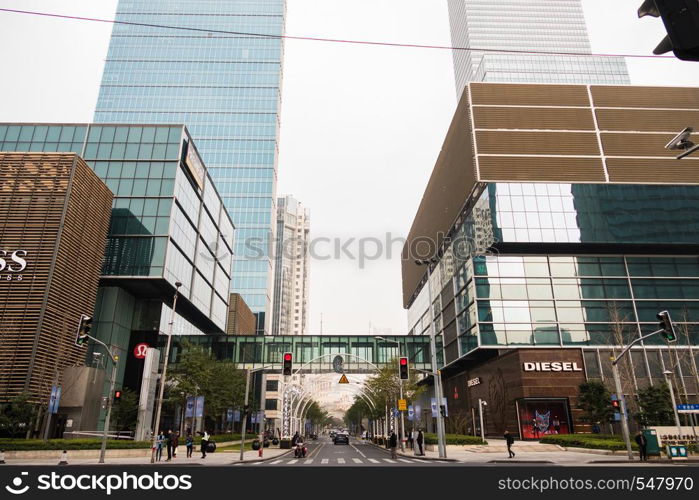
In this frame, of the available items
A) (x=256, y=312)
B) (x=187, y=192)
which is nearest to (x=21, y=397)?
(x=187, y=192)

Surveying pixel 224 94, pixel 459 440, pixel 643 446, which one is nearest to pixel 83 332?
pixel 643 446

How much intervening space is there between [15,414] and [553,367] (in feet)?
165

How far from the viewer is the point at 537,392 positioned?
5022 cm

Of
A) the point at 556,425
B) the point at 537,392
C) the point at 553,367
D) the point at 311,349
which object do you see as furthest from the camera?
the point at 311,349

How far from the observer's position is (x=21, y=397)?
34312mm

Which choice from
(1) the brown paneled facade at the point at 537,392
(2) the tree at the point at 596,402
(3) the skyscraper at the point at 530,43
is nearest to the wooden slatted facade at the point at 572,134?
(1) the brown paneled facade at the point at 537,392

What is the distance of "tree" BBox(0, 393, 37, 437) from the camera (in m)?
33.6

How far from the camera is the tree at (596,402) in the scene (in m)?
41.1

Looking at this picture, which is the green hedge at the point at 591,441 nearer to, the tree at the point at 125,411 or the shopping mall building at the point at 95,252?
the shopping mall building at the point at 95,252

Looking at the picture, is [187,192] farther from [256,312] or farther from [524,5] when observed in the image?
[524,5]

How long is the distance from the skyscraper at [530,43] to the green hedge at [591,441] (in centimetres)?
13271

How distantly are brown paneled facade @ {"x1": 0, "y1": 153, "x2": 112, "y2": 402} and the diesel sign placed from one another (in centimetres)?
4589

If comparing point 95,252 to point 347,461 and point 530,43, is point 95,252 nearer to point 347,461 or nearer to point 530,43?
point 347,461

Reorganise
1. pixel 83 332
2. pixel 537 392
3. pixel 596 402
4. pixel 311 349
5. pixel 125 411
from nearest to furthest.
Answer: pixel 83 332 < pixel 596 402 < pixel 125 411 < pixel 537 392 < pixel 311 349
